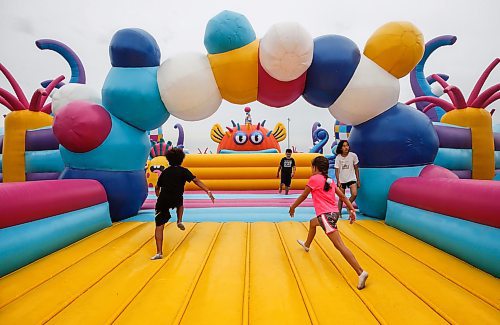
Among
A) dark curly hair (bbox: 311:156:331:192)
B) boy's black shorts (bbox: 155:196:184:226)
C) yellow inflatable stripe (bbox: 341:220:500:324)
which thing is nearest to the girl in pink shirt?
dark curly hair (bbox: 311:156:331:192)

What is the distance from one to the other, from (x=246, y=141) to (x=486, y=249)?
9870mm

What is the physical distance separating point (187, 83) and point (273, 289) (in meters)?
2.69

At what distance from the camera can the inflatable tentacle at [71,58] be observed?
6.55m

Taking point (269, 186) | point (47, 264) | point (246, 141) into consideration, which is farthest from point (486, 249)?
point (246, 141)

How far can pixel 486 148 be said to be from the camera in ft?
18.7

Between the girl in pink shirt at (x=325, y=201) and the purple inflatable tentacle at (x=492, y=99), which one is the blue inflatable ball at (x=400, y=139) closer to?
the girl in pink shirt at (x=325, y=201)

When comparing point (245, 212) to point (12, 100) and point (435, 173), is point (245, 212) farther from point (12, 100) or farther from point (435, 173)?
point (12, 100)

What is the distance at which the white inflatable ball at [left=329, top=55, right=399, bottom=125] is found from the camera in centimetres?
376

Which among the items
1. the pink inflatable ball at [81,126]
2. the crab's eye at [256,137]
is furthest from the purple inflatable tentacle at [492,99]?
the crab's eye at [256,137]

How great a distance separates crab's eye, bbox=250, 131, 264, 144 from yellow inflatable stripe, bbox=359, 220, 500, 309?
27.5 feet

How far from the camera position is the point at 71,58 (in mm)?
6734

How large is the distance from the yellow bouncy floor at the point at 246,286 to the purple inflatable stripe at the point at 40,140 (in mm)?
3611

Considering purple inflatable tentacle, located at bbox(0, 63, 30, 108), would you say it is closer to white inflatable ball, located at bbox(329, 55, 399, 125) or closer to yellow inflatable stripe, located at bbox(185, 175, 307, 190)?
yellow inflatable stripe, located at bbox(185, 175, 307, 190)

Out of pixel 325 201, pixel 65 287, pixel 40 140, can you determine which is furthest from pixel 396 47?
pixel 40 140
